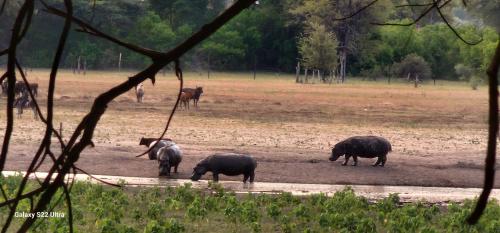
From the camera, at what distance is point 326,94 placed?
141ft

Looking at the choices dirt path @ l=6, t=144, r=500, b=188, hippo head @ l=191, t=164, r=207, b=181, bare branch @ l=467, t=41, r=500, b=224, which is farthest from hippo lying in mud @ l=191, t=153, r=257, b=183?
bare branch @ l=467, t=41, r=500, b=224

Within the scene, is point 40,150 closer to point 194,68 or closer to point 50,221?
point 50,221

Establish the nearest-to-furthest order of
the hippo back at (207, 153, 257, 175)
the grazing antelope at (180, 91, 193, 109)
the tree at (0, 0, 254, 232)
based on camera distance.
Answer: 1. the tree at (0, 0, 254, 232)
2. the hippo back at (207, 153, 257, 175)
3. the grazing antelope at (180, 91, 193, 109)

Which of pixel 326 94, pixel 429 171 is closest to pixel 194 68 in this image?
pixel 326 94

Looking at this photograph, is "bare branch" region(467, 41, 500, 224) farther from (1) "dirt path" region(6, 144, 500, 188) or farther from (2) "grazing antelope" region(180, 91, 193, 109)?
(2) "grazing antelope" region(180, 91, 193, 109)

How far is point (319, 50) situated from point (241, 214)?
50620mm

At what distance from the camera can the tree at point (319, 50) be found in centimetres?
6050

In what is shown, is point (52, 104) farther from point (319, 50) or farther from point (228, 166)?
point (319, 50)

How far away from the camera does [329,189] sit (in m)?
15.2

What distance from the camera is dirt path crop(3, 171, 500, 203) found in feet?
47.3

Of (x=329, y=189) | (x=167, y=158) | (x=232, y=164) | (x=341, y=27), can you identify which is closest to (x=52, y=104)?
(x=232, y=164)

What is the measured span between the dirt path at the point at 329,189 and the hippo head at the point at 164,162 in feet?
0.73

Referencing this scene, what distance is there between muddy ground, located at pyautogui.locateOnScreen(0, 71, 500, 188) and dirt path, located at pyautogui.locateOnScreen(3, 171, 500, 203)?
48cm

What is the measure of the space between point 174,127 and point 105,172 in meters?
8.42
